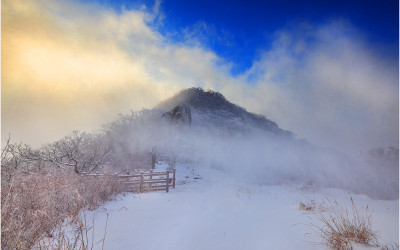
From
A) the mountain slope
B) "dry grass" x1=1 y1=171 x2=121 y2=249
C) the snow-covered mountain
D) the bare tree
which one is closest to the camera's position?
"dry grass" x1=1 y1=171 x2=121 y2=249

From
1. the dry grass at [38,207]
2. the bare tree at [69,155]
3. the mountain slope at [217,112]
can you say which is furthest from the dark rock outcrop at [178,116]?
the dry grass at [38,207]

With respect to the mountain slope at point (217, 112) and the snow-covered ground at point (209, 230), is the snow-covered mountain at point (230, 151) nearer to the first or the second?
the mountain slope at point (217, 112)

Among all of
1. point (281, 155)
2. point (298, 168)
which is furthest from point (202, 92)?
point (298, 168)

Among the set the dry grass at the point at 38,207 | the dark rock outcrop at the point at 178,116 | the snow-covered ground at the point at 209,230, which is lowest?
the snow-covered ground at the point at 209,230

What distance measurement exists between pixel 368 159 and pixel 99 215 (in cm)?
4126

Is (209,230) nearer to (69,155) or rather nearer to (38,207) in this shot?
(38,207)

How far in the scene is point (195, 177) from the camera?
20125 millimetres

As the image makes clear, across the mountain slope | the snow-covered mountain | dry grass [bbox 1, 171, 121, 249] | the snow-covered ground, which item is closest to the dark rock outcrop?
the snow-covered mountain

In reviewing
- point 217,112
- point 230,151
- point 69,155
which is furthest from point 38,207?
point 217,112

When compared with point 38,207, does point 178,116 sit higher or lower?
higher

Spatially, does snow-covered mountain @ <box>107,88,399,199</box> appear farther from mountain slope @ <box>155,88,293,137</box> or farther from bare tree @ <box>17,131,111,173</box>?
bare tree @ <box>17,131,111,173</box>

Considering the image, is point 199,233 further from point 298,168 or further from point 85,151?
point 298,168

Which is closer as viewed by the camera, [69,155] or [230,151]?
[69,155]

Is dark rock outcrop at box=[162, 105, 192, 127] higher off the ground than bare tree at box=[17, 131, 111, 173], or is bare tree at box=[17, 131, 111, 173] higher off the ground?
dark rock outcrop at box=[162, 105, 192, 127]
